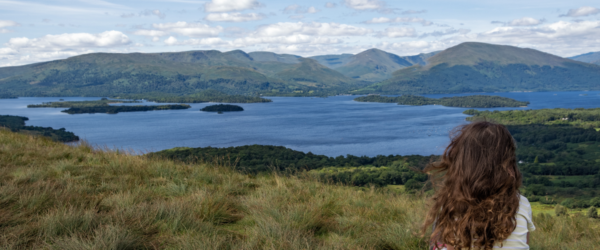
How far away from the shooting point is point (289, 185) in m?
7.17

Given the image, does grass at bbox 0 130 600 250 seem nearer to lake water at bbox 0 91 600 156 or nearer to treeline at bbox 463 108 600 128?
lake water at bbox 0 91 600 156

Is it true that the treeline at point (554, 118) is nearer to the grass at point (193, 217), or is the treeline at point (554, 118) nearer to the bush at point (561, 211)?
the bush at point (561, 211)

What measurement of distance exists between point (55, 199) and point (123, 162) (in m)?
3.15

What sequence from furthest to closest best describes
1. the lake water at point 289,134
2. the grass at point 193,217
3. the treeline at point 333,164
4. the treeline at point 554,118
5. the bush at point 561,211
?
the treeline at point 554,118, the lake water at point 289,134, the treeline at point 333,164, the bush at point 561,211, the grass at point 193,217

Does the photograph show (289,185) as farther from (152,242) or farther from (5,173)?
(5,173)

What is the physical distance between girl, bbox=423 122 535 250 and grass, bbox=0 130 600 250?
0.92m

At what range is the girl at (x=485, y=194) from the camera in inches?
92.1

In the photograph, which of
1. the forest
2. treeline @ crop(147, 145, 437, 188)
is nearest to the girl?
treeline @ crop(147, 145, 437, 188)

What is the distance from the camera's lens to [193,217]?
4523 millimetres

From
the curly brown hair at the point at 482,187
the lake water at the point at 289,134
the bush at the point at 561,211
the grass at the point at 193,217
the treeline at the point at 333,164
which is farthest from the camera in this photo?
the lake water at the point at 289,134

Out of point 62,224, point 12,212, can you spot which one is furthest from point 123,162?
point 62,224

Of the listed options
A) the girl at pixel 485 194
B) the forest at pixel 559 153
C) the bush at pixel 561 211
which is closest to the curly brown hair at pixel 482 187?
A: the girl at pixel 485 194

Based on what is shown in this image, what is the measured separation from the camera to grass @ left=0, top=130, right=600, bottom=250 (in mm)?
3826

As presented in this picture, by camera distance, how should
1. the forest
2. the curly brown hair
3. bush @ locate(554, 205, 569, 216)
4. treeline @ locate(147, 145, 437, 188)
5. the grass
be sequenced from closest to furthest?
the curly brown hair, the grass, bush @ locate(554, 205, 569, 216), treeline @ locate(147, 145, 437, 188), the forest
